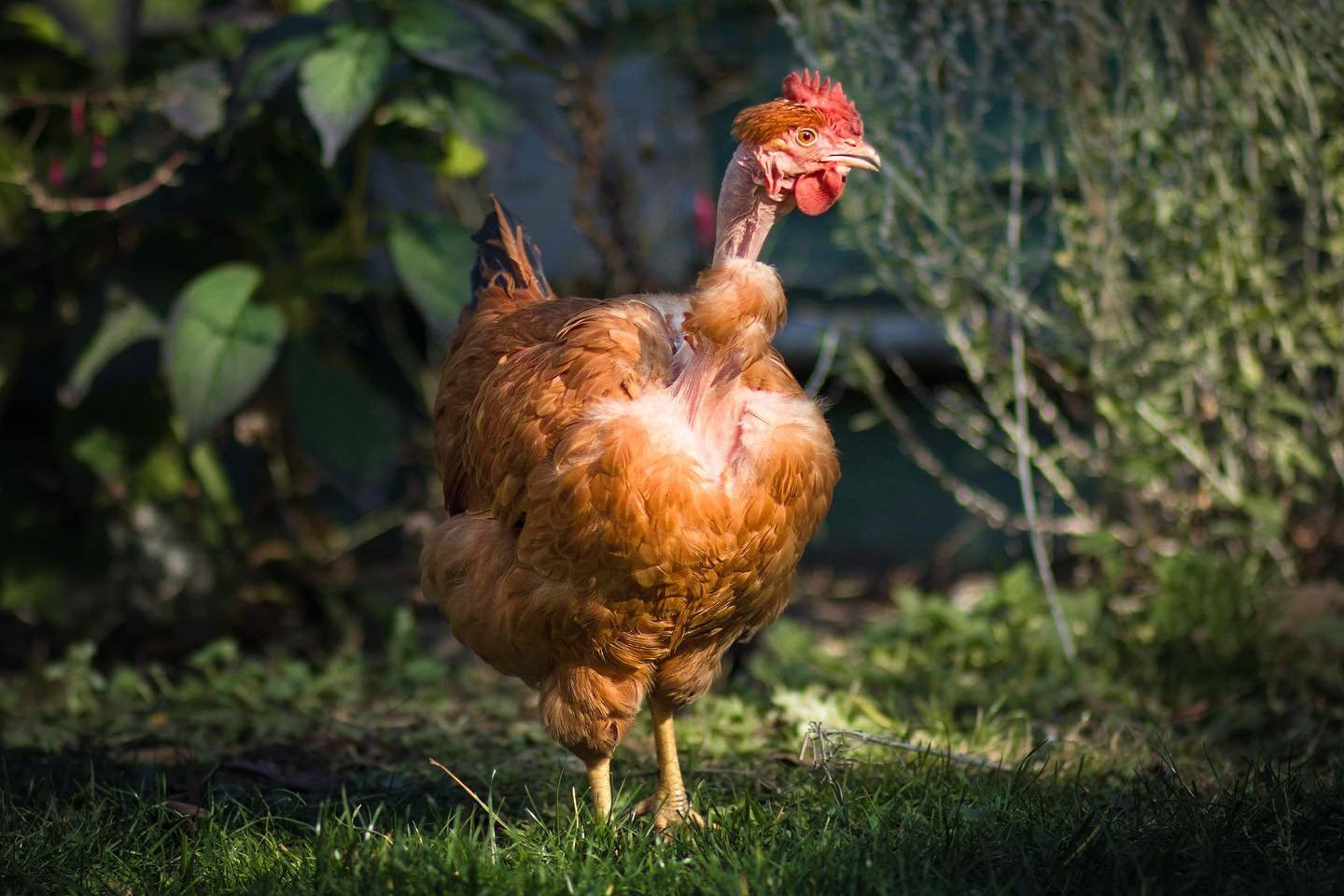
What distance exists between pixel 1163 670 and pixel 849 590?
6.46 feet

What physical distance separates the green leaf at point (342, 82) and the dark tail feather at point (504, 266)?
1.69 feet

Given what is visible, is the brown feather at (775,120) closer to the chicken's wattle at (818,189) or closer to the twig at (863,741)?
the chicken's wattle at (818,189)

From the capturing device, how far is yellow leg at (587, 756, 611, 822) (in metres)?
2.98

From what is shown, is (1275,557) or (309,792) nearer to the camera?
(309,792)

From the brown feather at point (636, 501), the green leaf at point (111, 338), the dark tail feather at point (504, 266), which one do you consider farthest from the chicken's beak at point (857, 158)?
the green leaf at point (111, 338)

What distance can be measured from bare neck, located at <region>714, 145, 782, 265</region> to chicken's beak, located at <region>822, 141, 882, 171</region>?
153 mm

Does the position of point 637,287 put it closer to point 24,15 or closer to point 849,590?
point 849,590

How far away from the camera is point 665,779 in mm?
3166

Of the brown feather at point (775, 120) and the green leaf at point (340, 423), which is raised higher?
the brown feather at point (775, 120)

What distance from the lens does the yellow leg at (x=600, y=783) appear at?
9.77 feet

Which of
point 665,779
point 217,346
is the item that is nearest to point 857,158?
point 665,779

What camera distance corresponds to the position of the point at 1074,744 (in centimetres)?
360

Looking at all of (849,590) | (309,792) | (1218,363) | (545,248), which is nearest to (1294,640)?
(1218,363)

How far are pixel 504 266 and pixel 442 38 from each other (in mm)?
959
